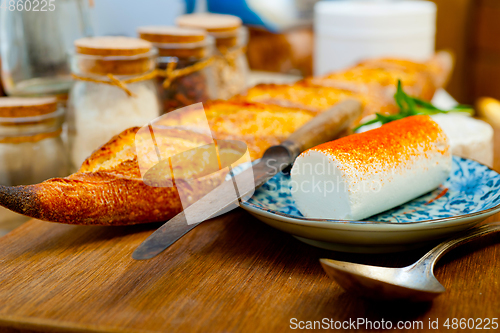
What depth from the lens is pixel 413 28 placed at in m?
1.41

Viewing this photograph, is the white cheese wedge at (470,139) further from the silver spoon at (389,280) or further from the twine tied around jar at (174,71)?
the twine tied around jar at (174,71)

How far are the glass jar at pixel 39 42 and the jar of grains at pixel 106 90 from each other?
16 centimetres

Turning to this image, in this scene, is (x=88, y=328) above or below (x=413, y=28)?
below

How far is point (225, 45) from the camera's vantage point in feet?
3.37

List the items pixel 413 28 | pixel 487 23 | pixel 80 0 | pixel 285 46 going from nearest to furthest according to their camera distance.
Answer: pixel 80 0
pixel 413 28
pixel 285 46
pixel 487 23

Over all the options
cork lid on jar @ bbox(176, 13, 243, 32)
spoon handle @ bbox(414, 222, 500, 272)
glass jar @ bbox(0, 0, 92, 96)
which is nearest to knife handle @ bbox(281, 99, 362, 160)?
spoon handle @ bbox(414, 222, 500, 272)

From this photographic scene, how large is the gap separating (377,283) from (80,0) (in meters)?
0.77

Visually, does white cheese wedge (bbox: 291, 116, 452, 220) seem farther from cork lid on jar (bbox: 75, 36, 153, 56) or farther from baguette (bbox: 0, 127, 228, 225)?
cork lid on jar (bbox: 75, 36, 153, 56)

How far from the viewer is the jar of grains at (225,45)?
1.00 m

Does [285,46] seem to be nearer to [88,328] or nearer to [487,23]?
[487,23]

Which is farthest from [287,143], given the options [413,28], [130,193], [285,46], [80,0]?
[285,46]

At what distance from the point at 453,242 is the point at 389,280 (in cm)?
12

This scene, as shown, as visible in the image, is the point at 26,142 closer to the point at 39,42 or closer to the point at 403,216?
the point at 39,42

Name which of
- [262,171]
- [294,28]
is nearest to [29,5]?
[262,171]
